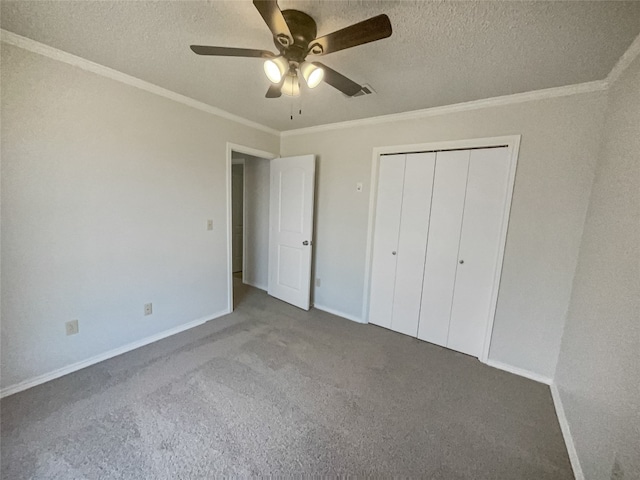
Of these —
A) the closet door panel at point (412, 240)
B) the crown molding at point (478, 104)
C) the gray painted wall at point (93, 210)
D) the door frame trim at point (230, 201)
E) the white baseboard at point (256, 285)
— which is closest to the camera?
the gray painted wall at point (93, 210)

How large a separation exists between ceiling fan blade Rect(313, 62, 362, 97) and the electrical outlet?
8.19 ft

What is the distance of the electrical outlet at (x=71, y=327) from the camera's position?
196cm

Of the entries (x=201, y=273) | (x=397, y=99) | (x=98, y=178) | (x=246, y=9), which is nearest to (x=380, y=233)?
(x=397, y=99)

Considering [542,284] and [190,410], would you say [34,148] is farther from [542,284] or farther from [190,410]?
[542,284]

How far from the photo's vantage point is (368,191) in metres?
2.93

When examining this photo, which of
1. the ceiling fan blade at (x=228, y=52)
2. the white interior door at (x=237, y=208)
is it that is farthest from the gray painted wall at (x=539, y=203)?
the white interior door at (x=237, y=208)

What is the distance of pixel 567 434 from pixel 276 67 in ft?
8.99

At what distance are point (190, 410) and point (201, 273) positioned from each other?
144 centimetres

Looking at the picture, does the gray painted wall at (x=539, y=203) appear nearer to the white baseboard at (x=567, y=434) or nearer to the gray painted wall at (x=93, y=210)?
the white baseboard at (x=567, y=434)

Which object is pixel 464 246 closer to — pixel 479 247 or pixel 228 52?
pixel 479 247

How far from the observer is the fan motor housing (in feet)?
4.27

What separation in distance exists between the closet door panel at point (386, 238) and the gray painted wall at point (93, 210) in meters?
1.82

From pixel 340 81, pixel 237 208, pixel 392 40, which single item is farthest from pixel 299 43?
pixel 237 208

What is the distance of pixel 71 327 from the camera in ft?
6.49
